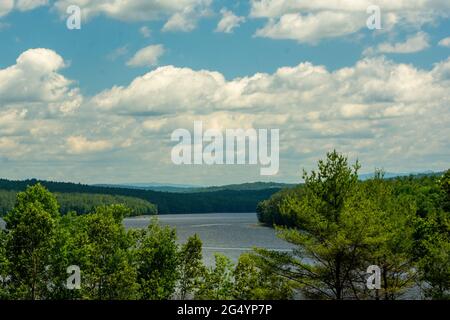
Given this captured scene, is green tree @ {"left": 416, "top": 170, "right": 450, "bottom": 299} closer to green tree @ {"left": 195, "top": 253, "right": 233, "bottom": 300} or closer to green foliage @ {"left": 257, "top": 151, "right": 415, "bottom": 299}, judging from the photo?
green foliage @ {"left": 257, "top": 151, "right": 415, "bottom": 299}

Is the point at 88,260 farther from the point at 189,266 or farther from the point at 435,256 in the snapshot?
the point at 435,256

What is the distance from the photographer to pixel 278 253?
39.6 m

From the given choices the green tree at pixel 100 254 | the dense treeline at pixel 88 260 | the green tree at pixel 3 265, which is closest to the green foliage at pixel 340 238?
the dense treeline at pixel 88 260

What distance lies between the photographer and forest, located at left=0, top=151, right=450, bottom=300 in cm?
3666

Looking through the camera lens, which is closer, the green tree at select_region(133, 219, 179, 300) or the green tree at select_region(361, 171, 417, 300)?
the green tree at select_region(361, 171, 417, 300)

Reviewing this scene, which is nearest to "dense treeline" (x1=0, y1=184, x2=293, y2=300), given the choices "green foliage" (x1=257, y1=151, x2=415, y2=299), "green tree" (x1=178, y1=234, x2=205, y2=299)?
"green tree" (x1=178, y1=234, x2=205, y2=299)

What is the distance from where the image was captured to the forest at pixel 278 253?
36.7 metres

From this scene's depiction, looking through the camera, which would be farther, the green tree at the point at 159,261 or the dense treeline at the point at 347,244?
the green tree at the point at 159,261

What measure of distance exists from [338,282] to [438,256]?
5784mm

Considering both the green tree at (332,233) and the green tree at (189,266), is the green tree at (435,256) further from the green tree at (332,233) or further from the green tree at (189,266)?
the green tree at (189,266)
